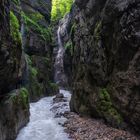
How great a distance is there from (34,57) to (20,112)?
20.1 meters

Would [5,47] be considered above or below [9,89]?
above

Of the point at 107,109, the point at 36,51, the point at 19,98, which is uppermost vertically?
the point at 36,51

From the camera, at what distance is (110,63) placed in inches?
641

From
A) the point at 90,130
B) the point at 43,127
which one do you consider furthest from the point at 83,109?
the point at 90,130

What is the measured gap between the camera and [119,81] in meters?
15.0

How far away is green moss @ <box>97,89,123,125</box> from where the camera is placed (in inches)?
602

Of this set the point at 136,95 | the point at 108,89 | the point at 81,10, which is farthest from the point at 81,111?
the point at 81,10

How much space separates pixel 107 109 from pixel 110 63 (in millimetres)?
2962

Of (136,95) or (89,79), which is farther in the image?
(89,79)

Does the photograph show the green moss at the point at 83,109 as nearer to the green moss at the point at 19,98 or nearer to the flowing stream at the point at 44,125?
the flowing stream at the point at 44,125

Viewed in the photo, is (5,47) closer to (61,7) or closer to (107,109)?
(107,109)

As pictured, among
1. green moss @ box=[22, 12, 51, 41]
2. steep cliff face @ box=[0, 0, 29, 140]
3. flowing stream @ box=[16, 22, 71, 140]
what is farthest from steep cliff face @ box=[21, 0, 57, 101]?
steep cliff face @ box=[0, 0, 29, 140]

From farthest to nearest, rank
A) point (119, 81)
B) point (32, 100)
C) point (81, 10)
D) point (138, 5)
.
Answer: point (32, 100)
point (81, 10)
point (119, 81)
point (138, 5)

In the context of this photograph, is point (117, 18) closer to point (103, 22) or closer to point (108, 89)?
point (103, 22)
